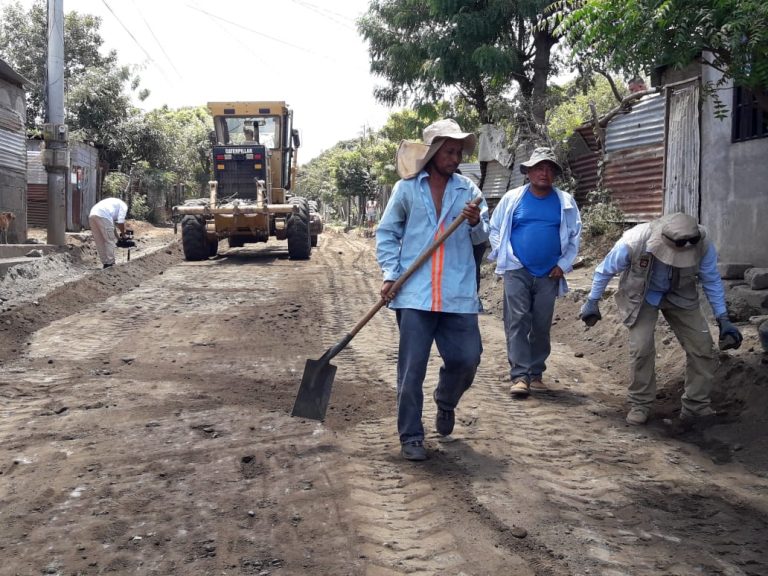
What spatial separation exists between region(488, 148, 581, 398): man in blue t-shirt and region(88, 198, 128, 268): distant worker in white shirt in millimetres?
9184

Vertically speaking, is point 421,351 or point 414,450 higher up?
point 421,351

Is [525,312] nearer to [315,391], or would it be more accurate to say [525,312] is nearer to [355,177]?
[315,391]

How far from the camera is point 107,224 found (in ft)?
44.0

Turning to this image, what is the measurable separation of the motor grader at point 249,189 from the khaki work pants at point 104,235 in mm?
2632

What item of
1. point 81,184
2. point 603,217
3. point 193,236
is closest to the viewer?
point 603,217

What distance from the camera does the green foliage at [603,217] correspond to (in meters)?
13.3

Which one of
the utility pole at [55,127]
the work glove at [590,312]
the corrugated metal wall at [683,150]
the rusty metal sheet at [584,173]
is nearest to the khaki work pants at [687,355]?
the work glove at [590,312]

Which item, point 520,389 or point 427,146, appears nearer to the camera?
point 427,146

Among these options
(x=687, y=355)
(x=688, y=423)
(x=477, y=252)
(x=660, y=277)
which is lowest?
(x=688, y=423)

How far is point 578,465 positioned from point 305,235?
12826 millimetres

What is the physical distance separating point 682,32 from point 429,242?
2.05 m

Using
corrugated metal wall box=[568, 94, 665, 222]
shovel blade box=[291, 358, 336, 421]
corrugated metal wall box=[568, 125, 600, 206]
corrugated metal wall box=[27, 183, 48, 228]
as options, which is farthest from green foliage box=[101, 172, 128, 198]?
shovel blade box=[291, 358, 336, 421]

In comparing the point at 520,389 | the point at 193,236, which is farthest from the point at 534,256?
the point at 193,236

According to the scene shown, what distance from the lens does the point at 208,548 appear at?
317 cm
